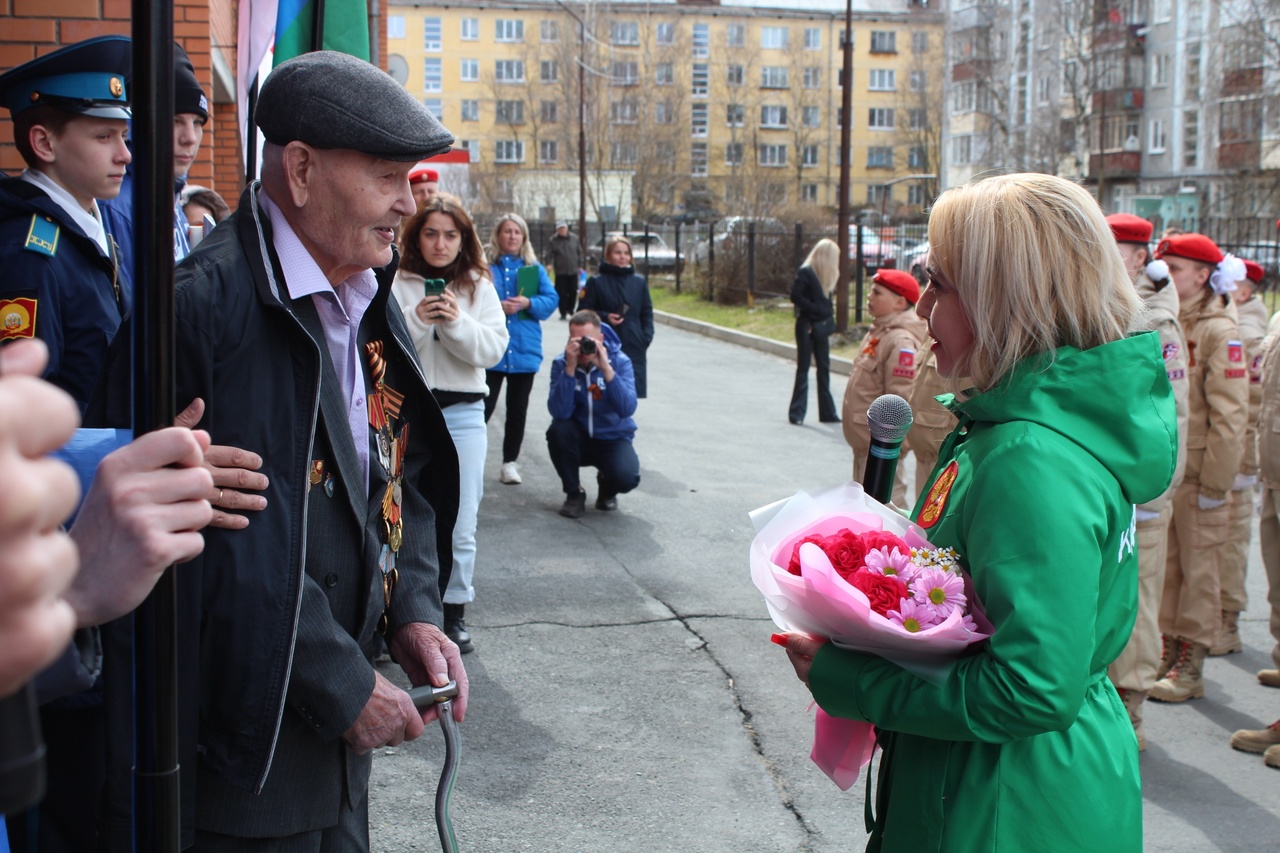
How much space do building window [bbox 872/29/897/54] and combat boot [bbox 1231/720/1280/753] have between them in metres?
86.5

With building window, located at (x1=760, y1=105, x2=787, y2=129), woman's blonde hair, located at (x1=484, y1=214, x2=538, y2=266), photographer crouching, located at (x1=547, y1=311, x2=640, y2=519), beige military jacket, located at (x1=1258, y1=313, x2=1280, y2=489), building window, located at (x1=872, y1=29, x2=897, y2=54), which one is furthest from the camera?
building window, located at (x1=872, y1=29, x2=897, y2=54)

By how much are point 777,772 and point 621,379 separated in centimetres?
429

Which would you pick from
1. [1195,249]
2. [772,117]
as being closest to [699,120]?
[772,117]

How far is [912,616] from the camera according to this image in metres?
2.01

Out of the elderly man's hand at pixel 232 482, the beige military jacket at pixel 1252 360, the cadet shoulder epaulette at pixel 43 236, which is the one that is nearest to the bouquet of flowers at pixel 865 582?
the elderly man's hand at pixel 232 482

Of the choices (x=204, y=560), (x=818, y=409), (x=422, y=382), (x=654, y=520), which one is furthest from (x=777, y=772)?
(x=818, y=409)

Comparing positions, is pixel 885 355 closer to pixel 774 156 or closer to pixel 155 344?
pixel 155 344

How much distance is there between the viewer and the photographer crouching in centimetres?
826

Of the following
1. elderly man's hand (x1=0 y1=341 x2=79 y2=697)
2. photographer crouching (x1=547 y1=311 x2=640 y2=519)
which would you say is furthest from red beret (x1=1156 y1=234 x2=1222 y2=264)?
elderly man's hand (x1=0 y1=341 x2=79 y2=697)

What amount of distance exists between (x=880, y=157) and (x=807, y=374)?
78.1 meters

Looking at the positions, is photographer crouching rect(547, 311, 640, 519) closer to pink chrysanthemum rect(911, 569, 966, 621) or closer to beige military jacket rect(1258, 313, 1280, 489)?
beige military jacket rect(1258, 313, 1280, 489)

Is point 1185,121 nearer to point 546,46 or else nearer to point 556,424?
point 546,46

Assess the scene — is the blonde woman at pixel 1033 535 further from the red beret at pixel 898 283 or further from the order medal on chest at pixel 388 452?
the red beret at pixel 898 283

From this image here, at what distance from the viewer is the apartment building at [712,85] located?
74.3 metres
